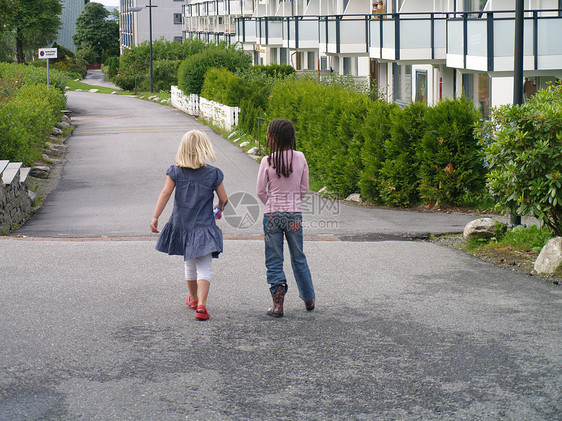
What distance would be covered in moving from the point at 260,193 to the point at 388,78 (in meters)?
23.9

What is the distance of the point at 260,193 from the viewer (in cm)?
636

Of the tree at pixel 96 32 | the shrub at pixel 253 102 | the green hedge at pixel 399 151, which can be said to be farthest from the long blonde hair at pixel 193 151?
the tree at pixel 96 32

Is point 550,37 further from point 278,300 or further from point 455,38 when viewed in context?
point 278,300

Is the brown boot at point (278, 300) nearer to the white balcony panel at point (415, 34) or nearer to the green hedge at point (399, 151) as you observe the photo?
the green hedge at point (399, 151)

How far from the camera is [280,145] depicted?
20.4ft

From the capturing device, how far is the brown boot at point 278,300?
6.27m

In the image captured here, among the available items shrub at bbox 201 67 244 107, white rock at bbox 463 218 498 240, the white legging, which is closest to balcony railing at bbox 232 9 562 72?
shrub at bbox 201 67 244 107

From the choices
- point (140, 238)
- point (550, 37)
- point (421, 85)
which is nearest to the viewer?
point (140, 238)

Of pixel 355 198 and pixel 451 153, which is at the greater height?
pixel 451 153

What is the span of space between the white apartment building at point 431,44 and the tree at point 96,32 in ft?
241

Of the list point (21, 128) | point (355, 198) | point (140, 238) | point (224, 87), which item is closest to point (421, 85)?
point (224, 87)

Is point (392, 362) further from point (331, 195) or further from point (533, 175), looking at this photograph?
point (331, 195)

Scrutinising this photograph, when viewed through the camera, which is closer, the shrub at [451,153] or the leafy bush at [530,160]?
the leafy bush at [530,160]

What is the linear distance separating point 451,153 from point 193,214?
7584 millimetres
